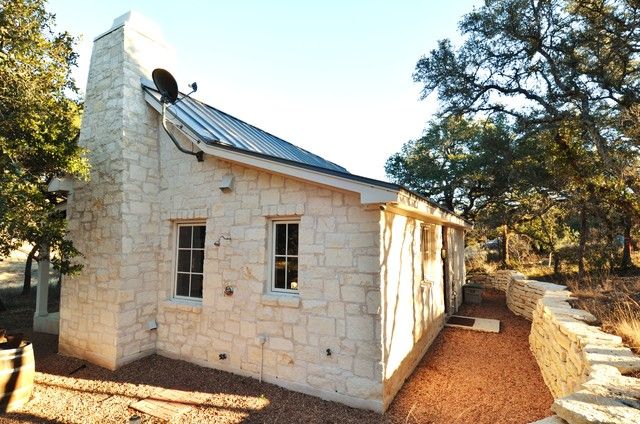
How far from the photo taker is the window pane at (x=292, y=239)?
5.33 m

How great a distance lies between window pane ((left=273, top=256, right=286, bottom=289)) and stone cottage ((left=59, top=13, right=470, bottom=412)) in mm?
38

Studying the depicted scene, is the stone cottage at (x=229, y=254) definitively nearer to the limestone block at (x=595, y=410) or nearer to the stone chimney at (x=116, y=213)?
the stone chimney at (x=116, y=213)

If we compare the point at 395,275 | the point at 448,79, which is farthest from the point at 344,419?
the point at 448,79

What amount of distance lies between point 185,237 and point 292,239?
2533 millimetres

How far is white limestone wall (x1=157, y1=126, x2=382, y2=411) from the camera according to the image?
453 centimetres

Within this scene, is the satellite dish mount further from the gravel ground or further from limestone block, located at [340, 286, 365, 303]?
the gravel ground

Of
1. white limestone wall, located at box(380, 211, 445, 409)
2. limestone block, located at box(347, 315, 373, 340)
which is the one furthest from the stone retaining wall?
limestone block, located at box(347, 315, 373, 340)

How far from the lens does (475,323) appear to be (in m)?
8.62

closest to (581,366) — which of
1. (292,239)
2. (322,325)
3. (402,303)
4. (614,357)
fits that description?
(614,357)

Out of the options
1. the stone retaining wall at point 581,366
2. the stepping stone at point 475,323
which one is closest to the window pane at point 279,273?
the stone retaining wall at point 581,366

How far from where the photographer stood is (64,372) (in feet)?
18.9

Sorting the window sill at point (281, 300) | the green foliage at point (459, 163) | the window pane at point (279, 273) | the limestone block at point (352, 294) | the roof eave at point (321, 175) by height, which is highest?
the green foliage at point (459, 163)

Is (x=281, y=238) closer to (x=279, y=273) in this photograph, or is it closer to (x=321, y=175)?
(x=279, y=273)

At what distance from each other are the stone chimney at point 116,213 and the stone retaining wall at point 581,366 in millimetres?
6428
